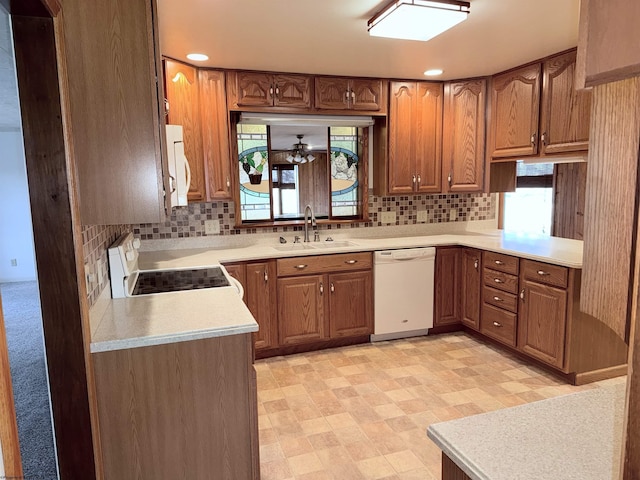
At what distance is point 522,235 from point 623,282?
383 centimetres

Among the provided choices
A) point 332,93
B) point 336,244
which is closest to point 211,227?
point 336,244

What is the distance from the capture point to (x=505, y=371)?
10.2 feet

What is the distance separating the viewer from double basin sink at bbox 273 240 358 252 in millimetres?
3578

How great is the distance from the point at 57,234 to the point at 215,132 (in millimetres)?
→ 2066

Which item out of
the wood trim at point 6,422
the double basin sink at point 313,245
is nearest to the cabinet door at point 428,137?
A: the double basin sink at point 313,245

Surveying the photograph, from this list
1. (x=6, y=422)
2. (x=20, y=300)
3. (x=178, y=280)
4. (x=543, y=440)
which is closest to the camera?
(x=6, y=422)

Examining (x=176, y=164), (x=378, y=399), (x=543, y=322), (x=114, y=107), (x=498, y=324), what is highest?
(x=114, y=107)

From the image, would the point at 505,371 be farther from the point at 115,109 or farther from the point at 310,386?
the point at 115,109

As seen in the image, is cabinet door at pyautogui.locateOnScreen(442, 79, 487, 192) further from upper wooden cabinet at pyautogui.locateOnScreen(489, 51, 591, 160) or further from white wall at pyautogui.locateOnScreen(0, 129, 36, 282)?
white wall at pyautogui.locateOnScreen(0, 129, 36, 282)

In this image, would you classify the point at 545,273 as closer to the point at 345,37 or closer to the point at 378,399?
the point at 378,399

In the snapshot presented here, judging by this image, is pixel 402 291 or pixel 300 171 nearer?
pixel 402 291

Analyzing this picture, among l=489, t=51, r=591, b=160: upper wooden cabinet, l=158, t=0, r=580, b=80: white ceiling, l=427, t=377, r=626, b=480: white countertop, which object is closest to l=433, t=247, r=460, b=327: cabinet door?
l=489, t=51, r=591, b=160: upper wooden cabinet

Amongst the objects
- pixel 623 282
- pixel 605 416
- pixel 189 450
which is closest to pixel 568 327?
pixel 605 416

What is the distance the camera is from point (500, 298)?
3371 millimetres
